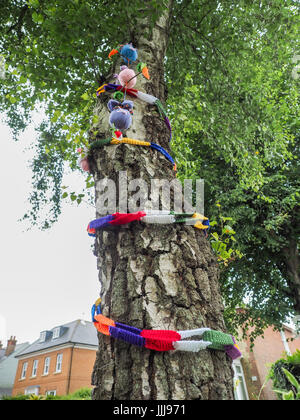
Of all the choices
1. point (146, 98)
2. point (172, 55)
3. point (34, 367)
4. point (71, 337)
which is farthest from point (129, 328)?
point (34, 367)

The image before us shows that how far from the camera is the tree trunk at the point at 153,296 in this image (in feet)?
3.43

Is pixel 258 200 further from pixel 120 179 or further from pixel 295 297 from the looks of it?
pixel 120 179

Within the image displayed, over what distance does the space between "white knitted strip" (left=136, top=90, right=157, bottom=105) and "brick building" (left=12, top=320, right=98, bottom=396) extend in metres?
21.2

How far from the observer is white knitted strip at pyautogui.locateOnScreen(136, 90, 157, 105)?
200 centimetres

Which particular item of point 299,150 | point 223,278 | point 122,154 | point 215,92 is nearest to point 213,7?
point 215,92

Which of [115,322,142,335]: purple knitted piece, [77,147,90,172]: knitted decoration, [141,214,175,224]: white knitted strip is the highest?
[77,147,90,172]: knitted decoration

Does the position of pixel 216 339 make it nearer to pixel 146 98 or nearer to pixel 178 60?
pixel 146 98

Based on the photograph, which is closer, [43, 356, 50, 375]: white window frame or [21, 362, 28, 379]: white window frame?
[43, 356, 50, 375]: white window frame

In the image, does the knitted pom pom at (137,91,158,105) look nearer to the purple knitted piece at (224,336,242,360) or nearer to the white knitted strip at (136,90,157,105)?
the white knitted strip at (136,90,157,105)

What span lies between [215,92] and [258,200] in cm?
375

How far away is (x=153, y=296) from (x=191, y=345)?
27 centimetres

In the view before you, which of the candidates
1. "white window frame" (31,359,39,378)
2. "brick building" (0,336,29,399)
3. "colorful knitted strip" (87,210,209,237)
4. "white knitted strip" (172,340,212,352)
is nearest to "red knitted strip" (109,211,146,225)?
"colorful knitted strip" (87,210,209,237)

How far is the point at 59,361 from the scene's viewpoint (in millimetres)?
20422

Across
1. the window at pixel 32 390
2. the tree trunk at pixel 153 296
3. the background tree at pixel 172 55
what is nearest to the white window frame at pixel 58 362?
the window at pixel 32 390
